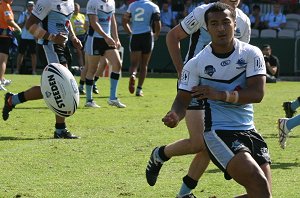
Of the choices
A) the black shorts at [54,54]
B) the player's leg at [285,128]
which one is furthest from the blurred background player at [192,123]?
the black shorts at [54,54]

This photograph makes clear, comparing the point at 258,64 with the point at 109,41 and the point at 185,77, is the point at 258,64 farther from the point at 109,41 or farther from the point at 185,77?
the point at 109,41

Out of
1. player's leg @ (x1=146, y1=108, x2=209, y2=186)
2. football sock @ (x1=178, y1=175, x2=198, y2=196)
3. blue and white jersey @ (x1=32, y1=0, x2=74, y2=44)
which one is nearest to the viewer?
football sock @ (x1=178, y1=175, x2=198, y2=196)

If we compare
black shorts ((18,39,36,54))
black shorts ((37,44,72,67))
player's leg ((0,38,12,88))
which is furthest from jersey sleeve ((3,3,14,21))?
black shorts ((37,44,72,67))

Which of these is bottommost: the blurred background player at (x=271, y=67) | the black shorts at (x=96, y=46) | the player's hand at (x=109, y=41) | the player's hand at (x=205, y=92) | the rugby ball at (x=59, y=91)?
the blurred background player at (x=271, y=67)

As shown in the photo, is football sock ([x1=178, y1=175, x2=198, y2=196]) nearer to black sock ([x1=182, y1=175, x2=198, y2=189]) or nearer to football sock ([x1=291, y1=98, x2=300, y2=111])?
black sock ([x1=182, y1=175, x2=198, y2=189])

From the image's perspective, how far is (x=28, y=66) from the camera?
105ft

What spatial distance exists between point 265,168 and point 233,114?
522mm

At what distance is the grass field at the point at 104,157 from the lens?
9.36 metres

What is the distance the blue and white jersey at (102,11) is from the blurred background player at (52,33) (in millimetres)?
4355

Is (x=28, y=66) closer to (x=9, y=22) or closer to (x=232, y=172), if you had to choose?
(x=9, y=22)

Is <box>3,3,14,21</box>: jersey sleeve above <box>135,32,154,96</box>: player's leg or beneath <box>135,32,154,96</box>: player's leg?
above

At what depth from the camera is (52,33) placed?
44.0 feet

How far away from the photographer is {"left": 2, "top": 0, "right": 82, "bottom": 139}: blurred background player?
13.2m

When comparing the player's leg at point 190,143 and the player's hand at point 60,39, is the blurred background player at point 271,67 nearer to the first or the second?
the player's hand at point 60,39
